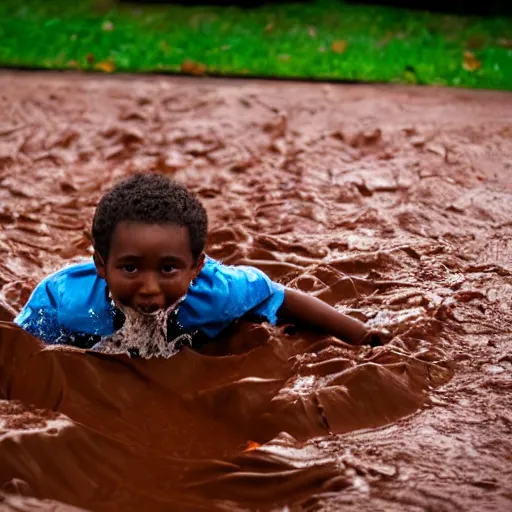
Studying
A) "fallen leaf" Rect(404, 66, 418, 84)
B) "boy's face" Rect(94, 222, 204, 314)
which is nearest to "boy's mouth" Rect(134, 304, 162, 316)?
"boy's face" Rect(94, 222, 204, 314)

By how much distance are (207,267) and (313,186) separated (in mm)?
1894

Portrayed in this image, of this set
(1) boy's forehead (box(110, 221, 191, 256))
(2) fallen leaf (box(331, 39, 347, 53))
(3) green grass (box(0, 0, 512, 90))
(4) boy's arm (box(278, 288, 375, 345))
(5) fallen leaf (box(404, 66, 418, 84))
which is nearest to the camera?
(1) boy's forehead (box(110, 221, 191, 256))

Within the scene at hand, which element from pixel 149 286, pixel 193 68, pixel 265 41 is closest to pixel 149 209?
pixel 149 286

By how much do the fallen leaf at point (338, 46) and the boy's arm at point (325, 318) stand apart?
433 centimetres

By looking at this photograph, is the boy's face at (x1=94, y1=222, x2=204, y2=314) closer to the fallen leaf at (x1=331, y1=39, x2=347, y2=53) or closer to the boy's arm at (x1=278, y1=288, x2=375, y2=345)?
the boy's arm at (x1=278, y1=288, x2=375, y2=345)

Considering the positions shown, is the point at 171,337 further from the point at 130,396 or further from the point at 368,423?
the point at 368,423

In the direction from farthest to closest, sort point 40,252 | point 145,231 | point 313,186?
point 313,186 → point 40,252 → point 145,231

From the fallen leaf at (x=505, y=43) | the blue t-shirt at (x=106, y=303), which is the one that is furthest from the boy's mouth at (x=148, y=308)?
the fallen leaf at (x=505, y=43)

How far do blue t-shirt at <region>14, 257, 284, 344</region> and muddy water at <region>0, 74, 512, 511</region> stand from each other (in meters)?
0.11

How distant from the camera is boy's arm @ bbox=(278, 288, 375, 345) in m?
3.23

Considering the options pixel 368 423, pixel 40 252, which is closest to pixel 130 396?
pixel 368 423

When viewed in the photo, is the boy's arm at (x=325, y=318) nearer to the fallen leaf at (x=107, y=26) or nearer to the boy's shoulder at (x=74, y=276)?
the boy's shoulder at (x=74, y=276)

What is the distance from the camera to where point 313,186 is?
4.94 m

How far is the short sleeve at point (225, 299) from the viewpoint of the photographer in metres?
3.07
